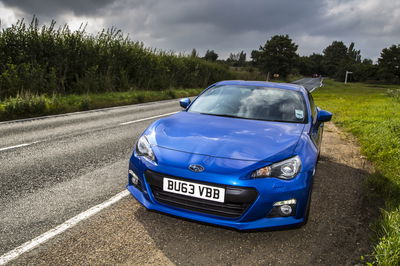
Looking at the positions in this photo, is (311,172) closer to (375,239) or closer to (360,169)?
(375,239)

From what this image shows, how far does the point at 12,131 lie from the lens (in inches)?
304

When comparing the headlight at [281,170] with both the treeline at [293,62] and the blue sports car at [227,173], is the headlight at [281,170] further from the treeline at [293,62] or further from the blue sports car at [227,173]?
the treeline at [293,62]

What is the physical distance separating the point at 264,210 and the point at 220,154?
64 cm

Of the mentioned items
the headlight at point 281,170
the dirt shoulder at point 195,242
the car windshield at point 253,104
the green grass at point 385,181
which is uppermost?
the car windshield at point 253,104

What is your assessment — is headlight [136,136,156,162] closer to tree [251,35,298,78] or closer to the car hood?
the car hood

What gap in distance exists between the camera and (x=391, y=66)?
287 feet

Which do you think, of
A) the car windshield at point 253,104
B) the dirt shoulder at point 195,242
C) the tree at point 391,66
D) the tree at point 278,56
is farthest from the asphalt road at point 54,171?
the tree at point 391,66

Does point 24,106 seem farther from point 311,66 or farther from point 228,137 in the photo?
point 311,66

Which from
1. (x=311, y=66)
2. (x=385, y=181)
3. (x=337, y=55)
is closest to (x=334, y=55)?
(x=337, y=55)

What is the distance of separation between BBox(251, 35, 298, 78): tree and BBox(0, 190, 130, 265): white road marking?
256ft

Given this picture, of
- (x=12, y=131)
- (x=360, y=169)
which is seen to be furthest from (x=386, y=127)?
(x=12, y=131)

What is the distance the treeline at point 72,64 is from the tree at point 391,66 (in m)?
83.3

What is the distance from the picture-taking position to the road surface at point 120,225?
276 cm

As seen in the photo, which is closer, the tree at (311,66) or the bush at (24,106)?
the bush at (24,106)
